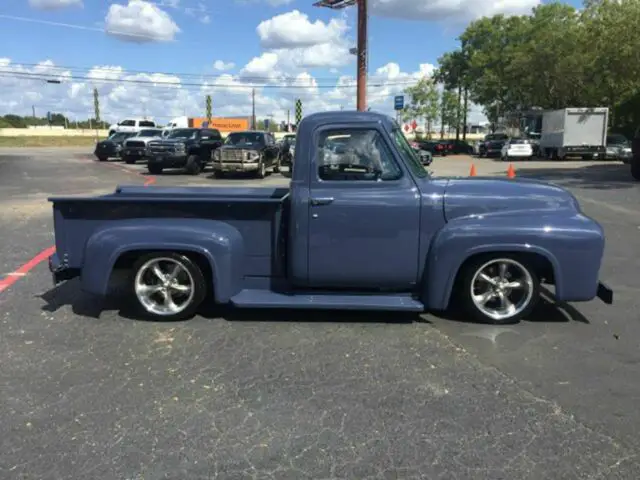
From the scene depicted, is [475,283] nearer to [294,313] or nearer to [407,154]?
[407,154]

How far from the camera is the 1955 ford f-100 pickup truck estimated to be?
4699mm

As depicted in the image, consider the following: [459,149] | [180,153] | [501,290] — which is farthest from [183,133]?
[459,149]

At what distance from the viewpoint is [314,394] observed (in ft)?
12.2

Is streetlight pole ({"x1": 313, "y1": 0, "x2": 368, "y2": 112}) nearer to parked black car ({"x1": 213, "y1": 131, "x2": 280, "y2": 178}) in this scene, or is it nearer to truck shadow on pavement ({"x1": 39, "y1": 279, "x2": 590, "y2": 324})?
parked black car ({"x1": 213, "y1": 131, "x2": 280, "y2": 178})

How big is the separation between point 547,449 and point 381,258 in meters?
2.11

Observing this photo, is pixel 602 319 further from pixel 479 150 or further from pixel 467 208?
pixel 479 150

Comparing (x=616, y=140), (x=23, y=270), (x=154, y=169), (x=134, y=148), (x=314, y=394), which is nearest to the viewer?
(x=314, y=394)

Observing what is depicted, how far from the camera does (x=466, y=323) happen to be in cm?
499

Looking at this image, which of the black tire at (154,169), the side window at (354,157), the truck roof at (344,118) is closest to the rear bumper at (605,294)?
the side window at (354,157)

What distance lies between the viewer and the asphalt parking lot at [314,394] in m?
2.97

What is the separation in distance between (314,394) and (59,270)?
9.00 feet

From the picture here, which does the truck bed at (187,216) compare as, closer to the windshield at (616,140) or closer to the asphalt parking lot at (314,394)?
the asphalt parking lot at (314,394)

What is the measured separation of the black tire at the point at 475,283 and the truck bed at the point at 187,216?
158cm

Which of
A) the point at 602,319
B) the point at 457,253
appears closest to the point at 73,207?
the point at 457,253
